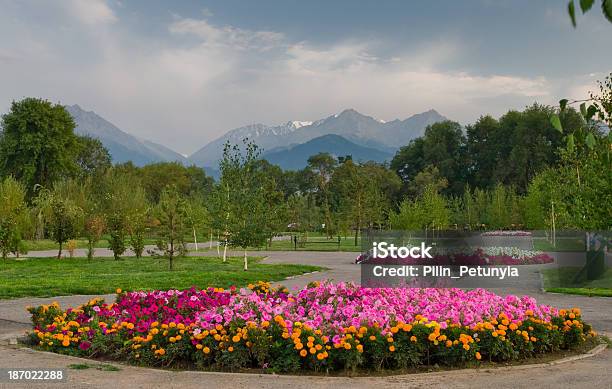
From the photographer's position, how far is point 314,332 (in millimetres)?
7117

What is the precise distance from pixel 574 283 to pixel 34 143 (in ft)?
165

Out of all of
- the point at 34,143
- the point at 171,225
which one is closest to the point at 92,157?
the point at 34,143

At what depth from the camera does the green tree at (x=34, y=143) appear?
179ft

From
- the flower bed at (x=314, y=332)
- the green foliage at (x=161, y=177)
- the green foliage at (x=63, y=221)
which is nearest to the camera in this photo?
the flower bed at (x=314, y=332)

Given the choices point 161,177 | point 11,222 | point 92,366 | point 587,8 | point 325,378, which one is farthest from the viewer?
point 161,177

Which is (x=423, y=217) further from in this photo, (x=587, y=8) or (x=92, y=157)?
(x=92, y=157)

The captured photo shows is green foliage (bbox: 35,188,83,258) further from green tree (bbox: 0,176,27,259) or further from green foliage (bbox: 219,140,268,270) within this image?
green foliage (bbox: 219,140,268,270)

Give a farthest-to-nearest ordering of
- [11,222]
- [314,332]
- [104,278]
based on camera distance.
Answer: [11,222], [104,278], [314,332]

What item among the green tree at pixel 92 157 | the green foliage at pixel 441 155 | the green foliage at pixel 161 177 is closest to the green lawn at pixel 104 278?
the green foliage at pixel 161 177

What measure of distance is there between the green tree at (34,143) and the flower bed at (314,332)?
5045 centimetres

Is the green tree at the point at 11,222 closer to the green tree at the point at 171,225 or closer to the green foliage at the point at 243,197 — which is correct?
the green tree at the point at 171,225

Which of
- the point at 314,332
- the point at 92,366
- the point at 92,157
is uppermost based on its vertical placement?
the point at 92,157

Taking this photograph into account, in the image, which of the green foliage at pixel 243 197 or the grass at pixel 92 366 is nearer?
the grass at pixel 92 366

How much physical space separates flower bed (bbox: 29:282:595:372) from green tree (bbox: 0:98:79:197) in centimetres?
5045
